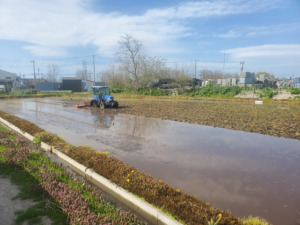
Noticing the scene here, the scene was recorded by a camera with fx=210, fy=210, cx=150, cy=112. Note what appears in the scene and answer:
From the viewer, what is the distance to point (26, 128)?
980cm

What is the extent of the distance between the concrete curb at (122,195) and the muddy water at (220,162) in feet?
4.10

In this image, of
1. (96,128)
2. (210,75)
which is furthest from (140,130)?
(210,75)

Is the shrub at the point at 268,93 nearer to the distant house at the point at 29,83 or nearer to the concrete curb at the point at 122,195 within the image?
the concrete curb at the point at 122,195

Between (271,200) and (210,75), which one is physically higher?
(210,75)

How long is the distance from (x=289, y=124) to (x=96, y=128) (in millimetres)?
11051

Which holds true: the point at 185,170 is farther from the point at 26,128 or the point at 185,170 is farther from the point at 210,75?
the point at 210,75

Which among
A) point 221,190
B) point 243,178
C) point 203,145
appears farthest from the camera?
point 203,145

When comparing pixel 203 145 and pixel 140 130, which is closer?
pixel 203 145

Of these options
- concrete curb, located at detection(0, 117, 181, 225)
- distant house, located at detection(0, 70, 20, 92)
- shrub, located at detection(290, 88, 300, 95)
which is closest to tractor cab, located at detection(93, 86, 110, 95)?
concrete curb, located at detection(0, 117, 181, 225)

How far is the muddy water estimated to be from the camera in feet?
14.3

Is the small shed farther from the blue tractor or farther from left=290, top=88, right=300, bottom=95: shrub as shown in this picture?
left=290, top=88, right=300, bottom=95: shrub

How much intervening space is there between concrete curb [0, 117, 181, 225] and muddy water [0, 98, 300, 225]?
4.10 ft

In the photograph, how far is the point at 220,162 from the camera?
6.33 metres

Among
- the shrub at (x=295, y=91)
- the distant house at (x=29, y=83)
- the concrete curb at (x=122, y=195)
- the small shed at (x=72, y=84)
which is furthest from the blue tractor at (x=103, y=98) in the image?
the distant house at (x=29, y=83)
